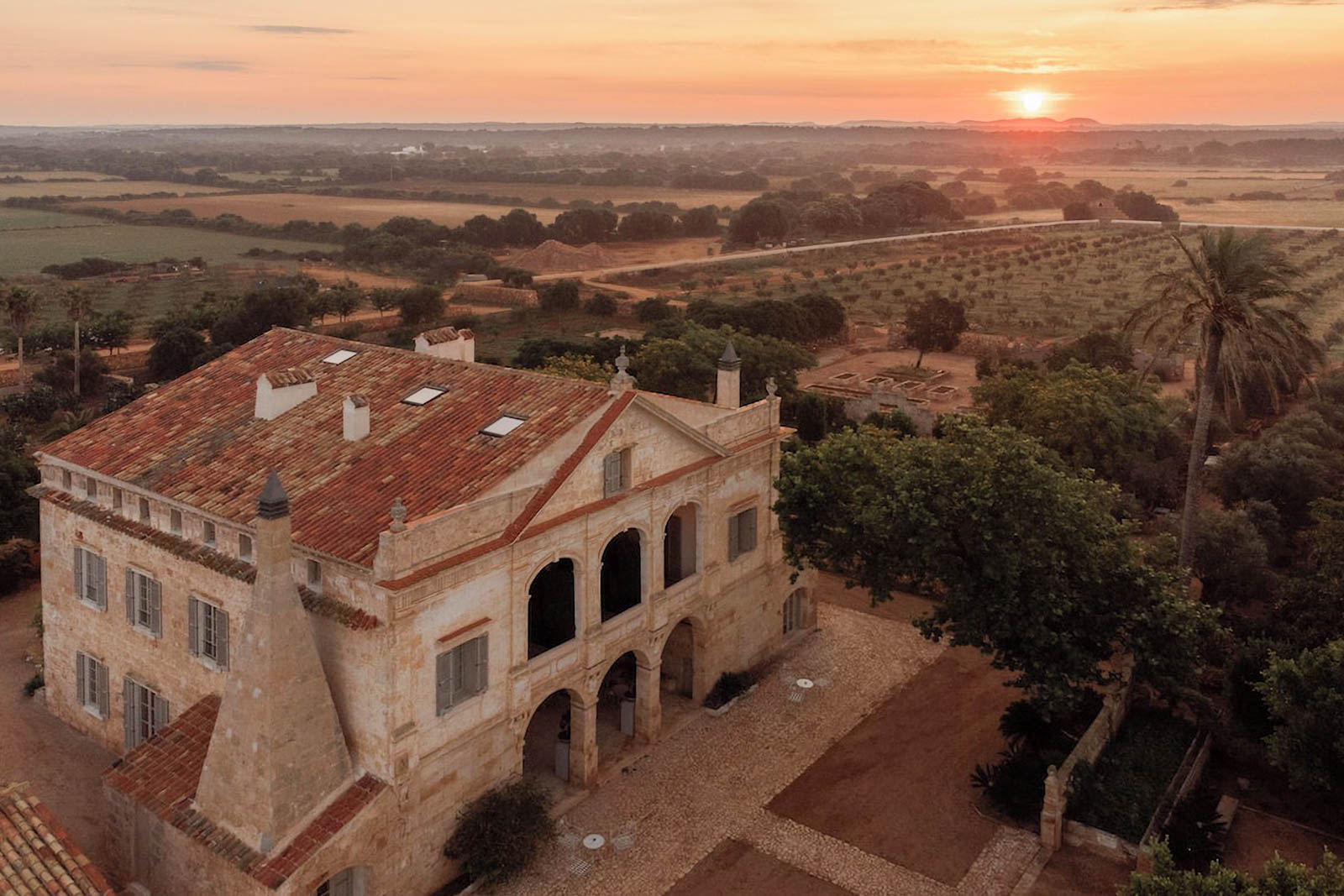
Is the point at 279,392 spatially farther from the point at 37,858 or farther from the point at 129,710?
the point at 37,858

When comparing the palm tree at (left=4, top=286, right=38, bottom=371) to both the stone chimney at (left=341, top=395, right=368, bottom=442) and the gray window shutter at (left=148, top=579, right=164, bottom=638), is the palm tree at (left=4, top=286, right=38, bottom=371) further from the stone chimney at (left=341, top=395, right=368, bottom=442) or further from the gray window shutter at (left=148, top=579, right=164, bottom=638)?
the stone chimney at (left=341, top=395, right=368, bottom=442)

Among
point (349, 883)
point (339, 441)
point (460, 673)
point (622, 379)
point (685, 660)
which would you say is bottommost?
point (349, 883)

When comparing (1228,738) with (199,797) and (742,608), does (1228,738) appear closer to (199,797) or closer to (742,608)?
(742,608)

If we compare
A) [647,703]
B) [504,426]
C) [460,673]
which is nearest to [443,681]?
[460,673]

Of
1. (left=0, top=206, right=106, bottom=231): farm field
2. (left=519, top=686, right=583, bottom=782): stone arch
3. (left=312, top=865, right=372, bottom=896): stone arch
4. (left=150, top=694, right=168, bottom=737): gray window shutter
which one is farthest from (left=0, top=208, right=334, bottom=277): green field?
(left=312, top=865, right=372, bottom=896): stone arch

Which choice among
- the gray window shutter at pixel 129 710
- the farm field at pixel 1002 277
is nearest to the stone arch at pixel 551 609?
the gray window shutter at pixel 129 710

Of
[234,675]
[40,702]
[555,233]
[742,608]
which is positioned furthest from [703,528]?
[555,233]
